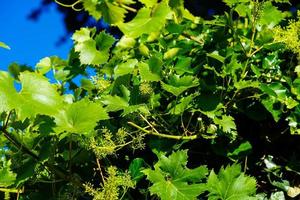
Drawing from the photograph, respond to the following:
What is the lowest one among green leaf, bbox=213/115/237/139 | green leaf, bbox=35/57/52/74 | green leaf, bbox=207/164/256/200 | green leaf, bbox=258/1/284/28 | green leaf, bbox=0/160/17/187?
green leaf, bbox=207/164/256/200

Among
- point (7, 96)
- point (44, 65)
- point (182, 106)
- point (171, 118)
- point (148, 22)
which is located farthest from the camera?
point (44, 65)

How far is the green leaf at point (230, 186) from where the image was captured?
4.96 feet

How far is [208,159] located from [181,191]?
0.40 metres

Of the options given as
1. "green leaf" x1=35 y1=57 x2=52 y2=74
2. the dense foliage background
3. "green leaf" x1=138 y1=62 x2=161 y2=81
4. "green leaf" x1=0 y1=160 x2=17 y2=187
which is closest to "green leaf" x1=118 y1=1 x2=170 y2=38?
the dense foliage background

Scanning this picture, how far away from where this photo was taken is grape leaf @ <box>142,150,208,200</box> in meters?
1.44

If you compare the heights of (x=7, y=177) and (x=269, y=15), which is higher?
(x=269, y=15)

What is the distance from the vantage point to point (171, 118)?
169 cm

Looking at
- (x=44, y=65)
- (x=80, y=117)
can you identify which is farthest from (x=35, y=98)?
(x=44, y=65)

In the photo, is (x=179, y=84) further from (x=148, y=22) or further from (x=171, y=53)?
(x=148, y=22)

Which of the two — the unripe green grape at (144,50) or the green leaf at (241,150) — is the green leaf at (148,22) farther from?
the green leaf at (241,150)

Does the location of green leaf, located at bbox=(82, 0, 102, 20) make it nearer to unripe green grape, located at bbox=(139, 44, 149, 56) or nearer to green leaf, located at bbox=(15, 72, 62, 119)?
unripe green grape, located at bbox=(139, 44, 149, 56)

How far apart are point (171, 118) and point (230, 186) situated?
312 mm

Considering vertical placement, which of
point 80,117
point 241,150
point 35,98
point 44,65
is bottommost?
point 241,150

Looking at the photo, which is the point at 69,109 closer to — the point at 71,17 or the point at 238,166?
the point at 238,166
